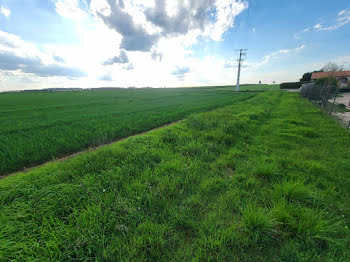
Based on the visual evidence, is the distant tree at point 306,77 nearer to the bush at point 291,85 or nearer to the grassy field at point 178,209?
the bush at point 291,85

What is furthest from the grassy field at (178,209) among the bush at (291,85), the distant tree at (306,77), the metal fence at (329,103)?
the distant tree at (306,77)

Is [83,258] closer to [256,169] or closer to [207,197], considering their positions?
[207,197]

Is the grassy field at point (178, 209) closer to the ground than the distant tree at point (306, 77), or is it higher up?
closer to the ground

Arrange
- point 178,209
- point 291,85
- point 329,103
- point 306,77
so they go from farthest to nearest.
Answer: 1. point 306,77
2. point 291,85
3. point 329,103
4. point 178,209

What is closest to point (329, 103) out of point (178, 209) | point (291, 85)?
point (178, 209)

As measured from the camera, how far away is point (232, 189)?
297 cm

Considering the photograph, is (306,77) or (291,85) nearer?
(291,85)

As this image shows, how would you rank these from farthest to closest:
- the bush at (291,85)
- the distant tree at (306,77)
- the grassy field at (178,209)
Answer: the distant tree at (306,77), the bush at (291,85), the grassy field at (178,209)

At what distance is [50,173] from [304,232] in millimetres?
5329

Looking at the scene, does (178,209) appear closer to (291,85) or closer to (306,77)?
(291,85)

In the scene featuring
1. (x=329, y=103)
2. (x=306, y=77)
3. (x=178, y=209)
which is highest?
(x=306, y=77)

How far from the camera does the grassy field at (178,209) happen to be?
5.95 ft

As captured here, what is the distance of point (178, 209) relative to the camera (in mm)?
2490

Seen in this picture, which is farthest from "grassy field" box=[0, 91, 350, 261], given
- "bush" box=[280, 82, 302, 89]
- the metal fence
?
"bush" box=[280, 82, 302, 89]
